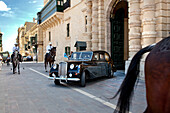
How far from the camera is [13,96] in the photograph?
19.0 ft

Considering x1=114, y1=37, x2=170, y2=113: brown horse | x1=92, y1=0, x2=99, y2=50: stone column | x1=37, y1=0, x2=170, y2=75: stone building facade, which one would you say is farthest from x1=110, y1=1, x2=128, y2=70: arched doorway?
x1=114, y1=37, x2=170, y2=113: brown horse

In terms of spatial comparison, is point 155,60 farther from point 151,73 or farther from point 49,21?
point 49,21

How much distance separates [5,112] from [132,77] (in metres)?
3.41

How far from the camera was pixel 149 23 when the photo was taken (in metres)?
9.40

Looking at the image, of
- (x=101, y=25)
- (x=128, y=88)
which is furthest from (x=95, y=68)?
(x=101, y=25)

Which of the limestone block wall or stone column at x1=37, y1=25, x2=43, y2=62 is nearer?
the limestone block wall

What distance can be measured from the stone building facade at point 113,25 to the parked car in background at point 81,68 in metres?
2.14

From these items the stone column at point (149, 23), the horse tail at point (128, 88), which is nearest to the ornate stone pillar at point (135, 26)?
the stone column at point (149, 23)

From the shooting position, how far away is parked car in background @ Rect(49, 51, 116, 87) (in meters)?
7.41

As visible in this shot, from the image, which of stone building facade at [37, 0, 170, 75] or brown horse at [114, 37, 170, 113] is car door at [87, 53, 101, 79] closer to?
stone building facade at [37, 0, 170, 75]

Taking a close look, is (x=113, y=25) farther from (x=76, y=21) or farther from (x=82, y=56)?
(x=76, y=21)

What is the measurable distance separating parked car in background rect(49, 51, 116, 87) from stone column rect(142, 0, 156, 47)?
2.65 metres

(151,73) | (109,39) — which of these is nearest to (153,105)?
(151,73)

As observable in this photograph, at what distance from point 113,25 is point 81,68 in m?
8.28
